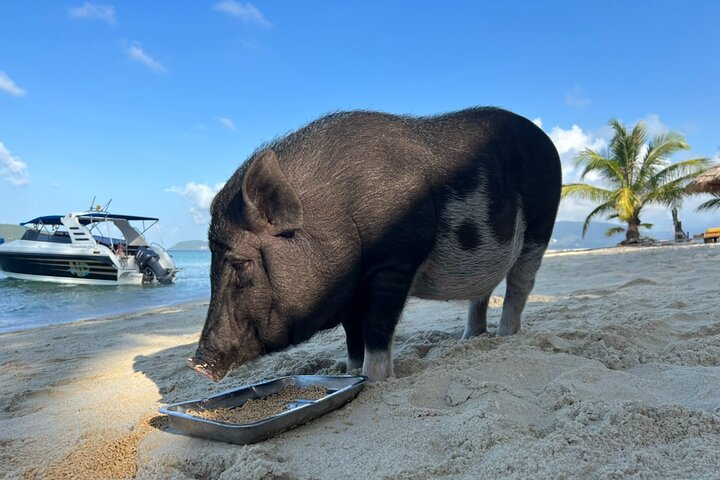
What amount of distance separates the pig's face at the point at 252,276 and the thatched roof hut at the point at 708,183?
21534 mm

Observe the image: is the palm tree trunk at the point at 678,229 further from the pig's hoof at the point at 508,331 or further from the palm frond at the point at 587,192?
the pig's hoof at the point at 508,331

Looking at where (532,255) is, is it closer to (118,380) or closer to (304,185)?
(304,185)

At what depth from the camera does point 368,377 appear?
9.79 ft

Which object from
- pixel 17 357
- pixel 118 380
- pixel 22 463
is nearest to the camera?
pixel 22 463

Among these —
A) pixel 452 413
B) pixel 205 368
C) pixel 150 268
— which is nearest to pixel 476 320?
pixel 452 413

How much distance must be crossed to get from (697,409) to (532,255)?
84.7 inches

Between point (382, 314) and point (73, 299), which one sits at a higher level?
point (382, 314)

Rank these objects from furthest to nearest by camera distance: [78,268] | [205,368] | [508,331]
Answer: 1. [78,268]
2. [508,331]
3. [205,368]

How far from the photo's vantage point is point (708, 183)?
63.4ft

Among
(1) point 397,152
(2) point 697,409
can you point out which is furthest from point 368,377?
(2) point 697,409

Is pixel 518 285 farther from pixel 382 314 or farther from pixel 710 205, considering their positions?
pixel 710 205

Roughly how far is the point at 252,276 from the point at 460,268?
1.42 m

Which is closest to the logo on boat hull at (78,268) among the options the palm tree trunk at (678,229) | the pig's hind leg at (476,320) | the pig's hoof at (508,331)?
the pig's hind leg at (476,320)

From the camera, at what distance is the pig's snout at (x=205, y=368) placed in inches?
105
